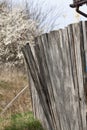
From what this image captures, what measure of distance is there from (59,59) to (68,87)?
0.26 m

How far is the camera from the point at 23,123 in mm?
7723

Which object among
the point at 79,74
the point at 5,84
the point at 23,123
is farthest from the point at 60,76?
the point at 5,84

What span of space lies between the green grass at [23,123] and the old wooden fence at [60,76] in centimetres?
191

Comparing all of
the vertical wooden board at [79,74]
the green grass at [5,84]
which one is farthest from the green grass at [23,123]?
the green grass at [5,84]

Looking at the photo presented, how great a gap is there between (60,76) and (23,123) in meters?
3.30

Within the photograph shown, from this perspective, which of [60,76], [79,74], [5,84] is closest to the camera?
[79,74]

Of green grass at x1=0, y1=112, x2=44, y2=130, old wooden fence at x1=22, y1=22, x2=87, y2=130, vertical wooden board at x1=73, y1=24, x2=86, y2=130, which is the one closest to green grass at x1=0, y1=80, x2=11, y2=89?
green grass at x1=0, y1=112, x2=44, y2=130

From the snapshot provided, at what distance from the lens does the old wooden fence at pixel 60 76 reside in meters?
4.23

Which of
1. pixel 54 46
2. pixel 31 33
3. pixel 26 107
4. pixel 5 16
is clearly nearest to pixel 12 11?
pixel 5 16

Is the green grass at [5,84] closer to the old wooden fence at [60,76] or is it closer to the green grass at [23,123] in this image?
the green grass at [23,123]

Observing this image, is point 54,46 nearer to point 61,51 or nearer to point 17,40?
point 61,51

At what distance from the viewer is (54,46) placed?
14.9ft

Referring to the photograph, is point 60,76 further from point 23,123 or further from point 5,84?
point 5,84

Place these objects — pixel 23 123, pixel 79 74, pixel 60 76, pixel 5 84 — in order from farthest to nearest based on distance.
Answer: pixel 5 84 < pixel 23 123 < pixel 60 76 < pixel 79 74
